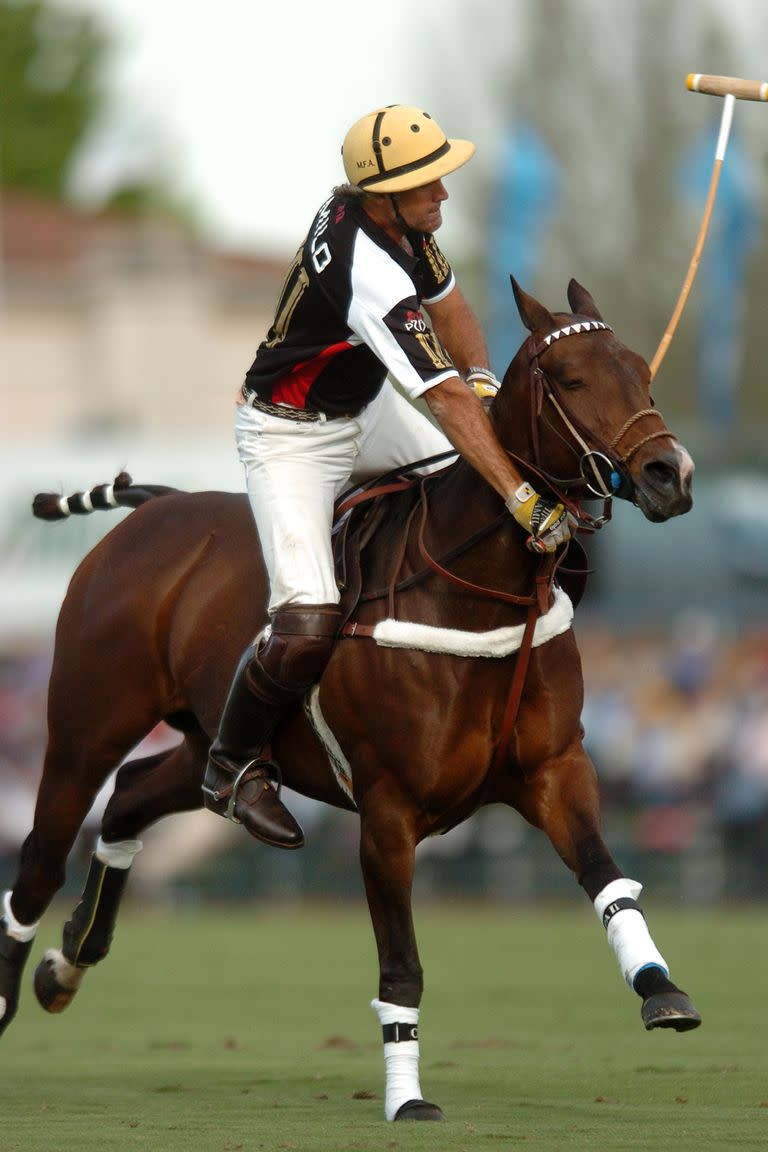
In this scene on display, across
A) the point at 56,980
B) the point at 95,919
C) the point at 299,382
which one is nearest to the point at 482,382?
the point at 299,382

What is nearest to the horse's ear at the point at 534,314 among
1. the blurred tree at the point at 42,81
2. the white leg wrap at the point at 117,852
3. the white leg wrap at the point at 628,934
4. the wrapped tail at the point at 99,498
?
the white leg wrap at the point at 628,934

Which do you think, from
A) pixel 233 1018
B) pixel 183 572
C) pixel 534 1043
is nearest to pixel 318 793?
pixel 183 572

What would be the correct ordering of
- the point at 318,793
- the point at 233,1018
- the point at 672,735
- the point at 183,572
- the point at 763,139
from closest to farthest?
the point at 318,793 < the point at 183,572 < the point at 233,1018 < the point at 672,735 < the point at 763,139

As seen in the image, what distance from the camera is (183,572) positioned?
7508 mm

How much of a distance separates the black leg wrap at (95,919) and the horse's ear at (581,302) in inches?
119

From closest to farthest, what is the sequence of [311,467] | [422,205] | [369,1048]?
[422,205], [311,467], [369,1048]

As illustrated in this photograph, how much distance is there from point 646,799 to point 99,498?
990 cm

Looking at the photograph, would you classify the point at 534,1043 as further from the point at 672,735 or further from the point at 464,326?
the point at 672,735

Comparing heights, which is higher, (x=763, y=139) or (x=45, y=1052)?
(x=763, y=139)

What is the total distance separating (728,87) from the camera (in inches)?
275

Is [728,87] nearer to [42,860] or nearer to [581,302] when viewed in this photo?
[581,302]

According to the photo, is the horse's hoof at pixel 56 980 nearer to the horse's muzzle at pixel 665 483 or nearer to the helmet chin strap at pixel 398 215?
the helmet chin strap at pixel 398 215

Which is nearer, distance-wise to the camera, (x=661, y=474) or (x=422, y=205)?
(x=661, y=474)

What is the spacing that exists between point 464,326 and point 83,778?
7.13 ft
